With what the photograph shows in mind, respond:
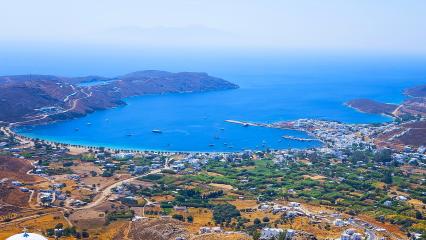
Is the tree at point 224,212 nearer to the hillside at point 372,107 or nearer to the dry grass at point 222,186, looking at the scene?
the dry grass at point 222,186

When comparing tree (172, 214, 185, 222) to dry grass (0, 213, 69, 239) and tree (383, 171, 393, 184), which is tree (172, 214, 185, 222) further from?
tree (383, 171, 393, 184)

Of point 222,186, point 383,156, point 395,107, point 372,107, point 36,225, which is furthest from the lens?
point 395,107

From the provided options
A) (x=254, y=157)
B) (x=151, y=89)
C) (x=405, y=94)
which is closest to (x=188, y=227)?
(x=254, y=157)

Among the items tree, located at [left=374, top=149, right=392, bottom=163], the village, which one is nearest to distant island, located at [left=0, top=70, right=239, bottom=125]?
the village

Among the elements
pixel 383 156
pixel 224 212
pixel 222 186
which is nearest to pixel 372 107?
pixel 383 156

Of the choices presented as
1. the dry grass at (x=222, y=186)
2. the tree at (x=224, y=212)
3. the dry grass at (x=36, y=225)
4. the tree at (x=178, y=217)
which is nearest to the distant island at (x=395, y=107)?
the dry grass at (x=222, y=186)

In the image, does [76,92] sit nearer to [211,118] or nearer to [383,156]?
[211,118]

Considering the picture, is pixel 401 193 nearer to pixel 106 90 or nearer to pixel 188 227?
pixel 188 227

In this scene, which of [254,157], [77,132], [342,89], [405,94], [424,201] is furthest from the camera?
[342,89]
